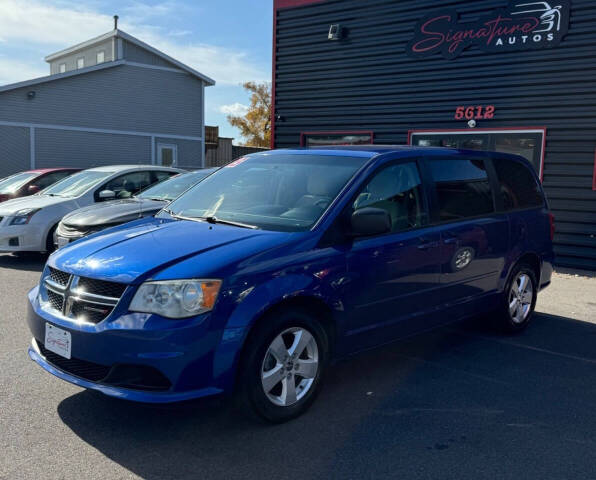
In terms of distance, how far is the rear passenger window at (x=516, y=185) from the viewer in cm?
550

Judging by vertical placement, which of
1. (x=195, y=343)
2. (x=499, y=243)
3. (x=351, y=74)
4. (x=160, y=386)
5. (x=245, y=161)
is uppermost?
(x=351, y=74)

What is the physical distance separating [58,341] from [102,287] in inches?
16.9

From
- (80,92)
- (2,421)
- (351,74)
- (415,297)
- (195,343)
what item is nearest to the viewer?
(195,343)

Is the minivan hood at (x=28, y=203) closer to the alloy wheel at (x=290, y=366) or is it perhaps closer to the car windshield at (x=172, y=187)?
the car windshield at (x=172, y=187)

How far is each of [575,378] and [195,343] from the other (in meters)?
3.07

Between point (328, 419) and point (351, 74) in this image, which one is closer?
point (328, 419)

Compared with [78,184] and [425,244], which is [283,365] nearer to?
[425,244]

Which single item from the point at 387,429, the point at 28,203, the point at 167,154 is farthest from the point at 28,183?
the point at 167,154

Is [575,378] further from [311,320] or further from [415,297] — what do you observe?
[311,320]

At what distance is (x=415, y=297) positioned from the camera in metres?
4.34

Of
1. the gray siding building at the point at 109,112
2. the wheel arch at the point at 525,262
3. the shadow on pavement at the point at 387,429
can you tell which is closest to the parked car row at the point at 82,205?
the shadow on pavement at the point at 387,429

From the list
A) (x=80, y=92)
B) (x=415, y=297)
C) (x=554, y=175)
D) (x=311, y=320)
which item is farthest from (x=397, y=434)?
(x=80, y=92)
